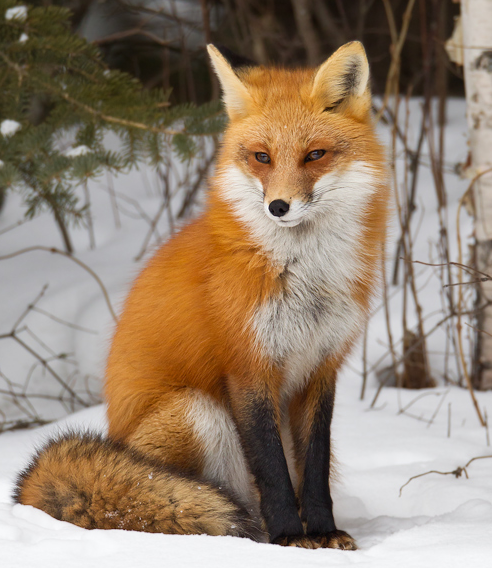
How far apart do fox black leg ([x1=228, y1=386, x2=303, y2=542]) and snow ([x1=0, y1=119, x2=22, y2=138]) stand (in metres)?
1.76

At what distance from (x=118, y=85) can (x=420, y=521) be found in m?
2.34

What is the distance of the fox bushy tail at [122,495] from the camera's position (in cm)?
190

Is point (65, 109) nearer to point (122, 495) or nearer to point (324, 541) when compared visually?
point (122, 495)

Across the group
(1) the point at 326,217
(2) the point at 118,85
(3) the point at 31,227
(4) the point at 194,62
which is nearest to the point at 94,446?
(1) the point at 326,217

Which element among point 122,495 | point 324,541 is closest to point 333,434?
point 324,541

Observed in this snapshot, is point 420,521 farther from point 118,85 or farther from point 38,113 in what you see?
point 38,113

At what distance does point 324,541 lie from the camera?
2.12m

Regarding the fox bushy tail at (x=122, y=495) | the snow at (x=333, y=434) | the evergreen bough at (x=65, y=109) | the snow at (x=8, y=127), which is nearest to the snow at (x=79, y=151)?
the evergreen bough at (x=65, y=109)

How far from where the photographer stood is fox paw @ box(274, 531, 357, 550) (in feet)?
6.72

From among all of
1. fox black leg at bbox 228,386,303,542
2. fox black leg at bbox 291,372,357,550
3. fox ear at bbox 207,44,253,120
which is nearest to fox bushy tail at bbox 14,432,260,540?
fox black leg at bbox 228,386,303,542

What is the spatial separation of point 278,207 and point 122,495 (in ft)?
3.24

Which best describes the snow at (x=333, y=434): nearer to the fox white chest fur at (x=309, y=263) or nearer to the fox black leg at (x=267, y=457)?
the fox black leg at (x=267, y=457)

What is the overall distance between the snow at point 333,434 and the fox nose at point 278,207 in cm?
95

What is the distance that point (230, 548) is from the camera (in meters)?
1.74
